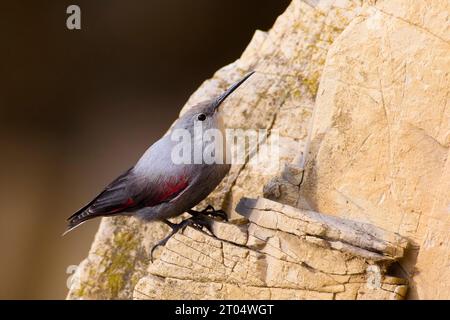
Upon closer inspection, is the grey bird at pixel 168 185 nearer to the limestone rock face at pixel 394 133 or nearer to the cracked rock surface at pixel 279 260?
the cracked rock surface at pixel 279 260

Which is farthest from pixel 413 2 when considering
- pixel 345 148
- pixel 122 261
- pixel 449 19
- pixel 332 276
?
pixel 122 261

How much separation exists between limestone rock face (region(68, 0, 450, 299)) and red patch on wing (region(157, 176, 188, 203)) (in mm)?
393

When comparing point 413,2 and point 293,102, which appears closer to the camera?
point 413,2

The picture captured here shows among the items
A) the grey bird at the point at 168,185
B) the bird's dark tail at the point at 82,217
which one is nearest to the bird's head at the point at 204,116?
the grey bird at the point at 168,185

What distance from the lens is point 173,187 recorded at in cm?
607

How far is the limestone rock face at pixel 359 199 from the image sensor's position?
17.5ft

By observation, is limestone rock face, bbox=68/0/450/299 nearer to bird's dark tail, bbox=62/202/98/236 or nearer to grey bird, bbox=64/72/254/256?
grey bird, bbox=64/72/254/256

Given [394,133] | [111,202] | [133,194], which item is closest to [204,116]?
[133,194]

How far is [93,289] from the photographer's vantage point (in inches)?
280

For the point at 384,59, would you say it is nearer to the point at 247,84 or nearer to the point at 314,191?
the point at 314,191

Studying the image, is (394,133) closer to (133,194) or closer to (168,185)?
(168,185)

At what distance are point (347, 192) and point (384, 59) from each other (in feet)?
3.18

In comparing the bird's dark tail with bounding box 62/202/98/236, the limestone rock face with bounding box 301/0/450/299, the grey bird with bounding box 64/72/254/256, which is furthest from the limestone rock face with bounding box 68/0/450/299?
the bird's dark tail with bounding box 62/202/98/236

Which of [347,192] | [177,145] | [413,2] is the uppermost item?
[413,2]
